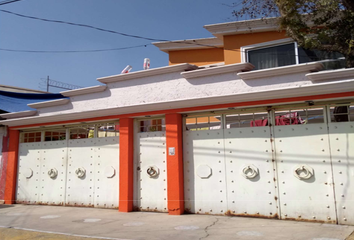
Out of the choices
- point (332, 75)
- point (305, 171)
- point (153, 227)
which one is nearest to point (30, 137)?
point (153, 227)

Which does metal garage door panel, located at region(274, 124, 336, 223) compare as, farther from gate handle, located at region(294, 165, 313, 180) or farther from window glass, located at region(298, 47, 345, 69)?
window glass, located at region(298, 47, 345, 69)

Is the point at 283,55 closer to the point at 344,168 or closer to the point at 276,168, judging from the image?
the point at 276,168

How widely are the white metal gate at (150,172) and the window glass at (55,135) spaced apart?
9.66 ft

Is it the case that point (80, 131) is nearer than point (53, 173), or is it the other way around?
point (53, 173)

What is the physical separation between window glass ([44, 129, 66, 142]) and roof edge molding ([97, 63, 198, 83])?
229 cm

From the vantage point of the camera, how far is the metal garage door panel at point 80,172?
8.99 meters

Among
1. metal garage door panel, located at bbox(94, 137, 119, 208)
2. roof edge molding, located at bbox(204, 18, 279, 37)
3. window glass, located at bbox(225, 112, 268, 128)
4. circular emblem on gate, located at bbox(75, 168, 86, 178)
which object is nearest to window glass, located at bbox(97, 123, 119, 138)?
metal garage door panel, located at bbox(94, 137, 119, 208)

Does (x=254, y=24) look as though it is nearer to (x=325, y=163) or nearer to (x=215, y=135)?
(x=215, y=135)

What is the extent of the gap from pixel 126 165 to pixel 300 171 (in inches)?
164

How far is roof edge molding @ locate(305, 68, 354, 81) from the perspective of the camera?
6047 millimetres

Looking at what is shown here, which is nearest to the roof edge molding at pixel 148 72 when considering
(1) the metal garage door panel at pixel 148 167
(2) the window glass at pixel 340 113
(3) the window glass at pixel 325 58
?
(1) the metal garage door panel at pixel 148 167

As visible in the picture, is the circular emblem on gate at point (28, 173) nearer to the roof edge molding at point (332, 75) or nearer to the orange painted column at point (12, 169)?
the orange painted column at point (12, 169)

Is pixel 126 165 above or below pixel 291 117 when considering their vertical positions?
below

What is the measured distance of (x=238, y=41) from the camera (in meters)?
10.9
